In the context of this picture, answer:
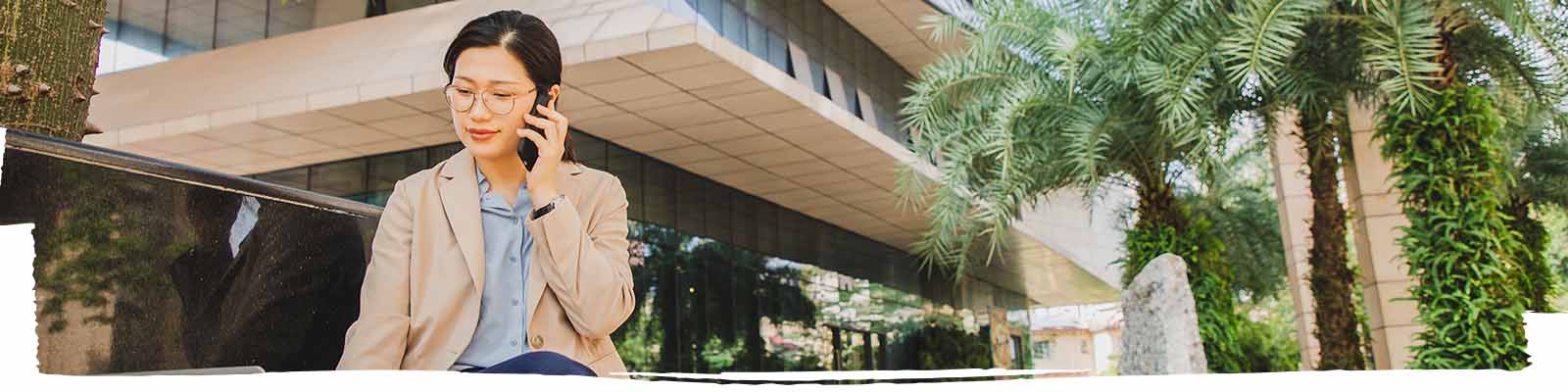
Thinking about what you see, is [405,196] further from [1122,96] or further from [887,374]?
[1122,96]

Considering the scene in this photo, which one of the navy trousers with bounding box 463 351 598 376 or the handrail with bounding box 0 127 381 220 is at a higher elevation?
the handrail with bounding box 0 127 381 220

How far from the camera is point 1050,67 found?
10664mm

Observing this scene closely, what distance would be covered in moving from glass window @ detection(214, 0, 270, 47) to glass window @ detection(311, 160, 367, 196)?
6.32 feet

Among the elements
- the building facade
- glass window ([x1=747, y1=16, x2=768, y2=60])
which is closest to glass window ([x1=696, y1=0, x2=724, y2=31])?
the building facade

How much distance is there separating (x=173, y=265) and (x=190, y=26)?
15.0 metres

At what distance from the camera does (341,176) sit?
50.6ft

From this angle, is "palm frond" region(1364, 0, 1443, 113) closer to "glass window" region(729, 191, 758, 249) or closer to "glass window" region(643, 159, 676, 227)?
"glass window" region(643, 159, 676, 227)

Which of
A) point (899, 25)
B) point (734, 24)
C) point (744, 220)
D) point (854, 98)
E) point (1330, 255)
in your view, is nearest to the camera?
point (1330, 255)

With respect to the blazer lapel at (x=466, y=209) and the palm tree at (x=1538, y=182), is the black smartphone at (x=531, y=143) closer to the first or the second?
the blazer lapel at (x=466, y=209)

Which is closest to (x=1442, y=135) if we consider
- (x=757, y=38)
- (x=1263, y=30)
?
(x=1263, y=30)

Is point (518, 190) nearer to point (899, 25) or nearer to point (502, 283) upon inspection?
point (502, 283)

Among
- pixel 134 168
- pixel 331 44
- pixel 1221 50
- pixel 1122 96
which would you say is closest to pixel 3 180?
pixel 134 168

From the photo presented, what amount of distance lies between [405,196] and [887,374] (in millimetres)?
1116

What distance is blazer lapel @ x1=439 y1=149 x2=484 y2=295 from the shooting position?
72.0 inches
